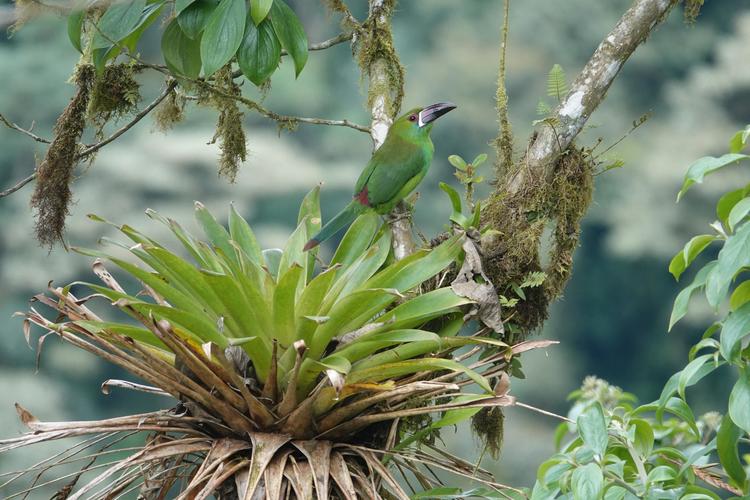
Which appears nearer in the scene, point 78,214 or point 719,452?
point 719,452

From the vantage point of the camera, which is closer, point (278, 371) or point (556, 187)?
point (278, 371)

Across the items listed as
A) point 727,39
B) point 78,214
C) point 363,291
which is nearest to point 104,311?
point 78,214

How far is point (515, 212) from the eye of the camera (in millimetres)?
2182

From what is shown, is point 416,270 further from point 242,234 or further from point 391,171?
point 242,234

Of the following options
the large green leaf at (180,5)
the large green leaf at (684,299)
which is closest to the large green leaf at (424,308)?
the large green leaf at (684,299)

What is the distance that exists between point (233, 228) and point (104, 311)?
7.99 m

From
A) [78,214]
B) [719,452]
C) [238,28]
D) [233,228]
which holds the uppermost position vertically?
[78,214]

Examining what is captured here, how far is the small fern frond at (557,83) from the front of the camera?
2205 millimetres

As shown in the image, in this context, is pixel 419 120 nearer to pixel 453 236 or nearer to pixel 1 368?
pixel 453 236

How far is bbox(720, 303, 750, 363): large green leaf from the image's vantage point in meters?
1.63

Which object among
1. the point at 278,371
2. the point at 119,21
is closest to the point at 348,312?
the point at 278,371

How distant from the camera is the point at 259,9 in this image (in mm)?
2037

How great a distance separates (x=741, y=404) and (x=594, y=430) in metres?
0.28

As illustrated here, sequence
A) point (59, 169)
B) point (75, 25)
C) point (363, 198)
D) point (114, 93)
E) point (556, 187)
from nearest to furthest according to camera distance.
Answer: point (75, 25)
point (556, 187)
point (363, 198)
point (59, 169)
point (114, 93)
